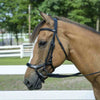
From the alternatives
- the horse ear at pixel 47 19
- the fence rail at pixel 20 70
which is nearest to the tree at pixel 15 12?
the fence rail at pixel 20 70

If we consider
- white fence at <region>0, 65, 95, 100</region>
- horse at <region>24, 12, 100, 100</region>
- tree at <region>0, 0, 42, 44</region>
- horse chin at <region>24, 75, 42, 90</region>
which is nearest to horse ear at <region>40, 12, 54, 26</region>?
horse at <region>24, 12, 100, 100</region>

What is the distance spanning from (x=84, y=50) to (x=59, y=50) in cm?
32

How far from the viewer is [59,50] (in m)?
2.30

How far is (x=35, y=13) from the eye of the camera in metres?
25.9

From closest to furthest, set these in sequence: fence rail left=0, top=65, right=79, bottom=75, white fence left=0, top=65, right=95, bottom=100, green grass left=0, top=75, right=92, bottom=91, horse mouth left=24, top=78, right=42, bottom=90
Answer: horse mouth left=24, top=78, right=42, bottom=90 → white fence left=0, top=65, right=95, bottom=100 → fence rail left=0, top=65, right=79, bottom=75 → green grass left=0, top=75, right=92, bottom=91

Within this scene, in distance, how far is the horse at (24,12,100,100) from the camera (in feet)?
7.54

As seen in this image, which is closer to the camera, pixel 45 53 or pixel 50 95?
pixel 45 53

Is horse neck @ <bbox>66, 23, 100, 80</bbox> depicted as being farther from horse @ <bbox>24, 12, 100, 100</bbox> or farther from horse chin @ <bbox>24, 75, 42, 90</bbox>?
horse chin @ <bbox>24, 75, 42, 90</bbox>

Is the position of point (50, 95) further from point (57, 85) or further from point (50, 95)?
point (57, 85)

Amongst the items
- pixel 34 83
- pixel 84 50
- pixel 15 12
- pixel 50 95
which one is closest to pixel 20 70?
pixel 50 95

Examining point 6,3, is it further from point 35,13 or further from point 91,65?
point 91,65

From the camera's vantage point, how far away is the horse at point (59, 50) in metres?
2.30

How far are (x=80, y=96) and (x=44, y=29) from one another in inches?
68.9

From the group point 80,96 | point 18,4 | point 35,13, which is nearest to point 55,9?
point 35,13
